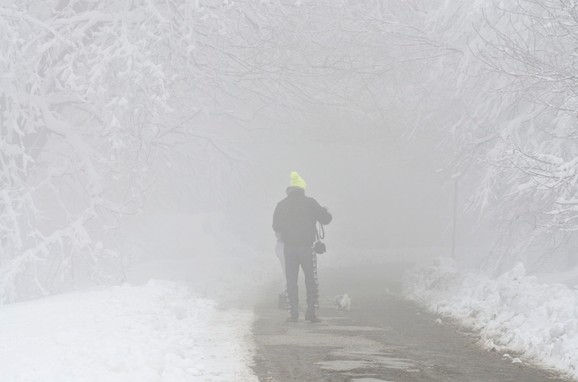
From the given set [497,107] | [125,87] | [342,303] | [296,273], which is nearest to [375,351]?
[296,273]

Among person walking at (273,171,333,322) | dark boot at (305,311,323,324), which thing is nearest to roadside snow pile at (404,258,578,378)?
dark boot at (305,311,323,324)

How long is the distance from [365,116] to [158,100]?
8.03 meters

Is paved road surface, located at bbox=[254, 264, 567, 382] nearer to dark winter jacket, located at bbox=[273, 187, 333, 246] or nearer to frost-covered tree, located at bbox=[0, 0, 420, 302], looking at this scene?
dark winter jacket, located at bbox=[273, 187, 333, 246]

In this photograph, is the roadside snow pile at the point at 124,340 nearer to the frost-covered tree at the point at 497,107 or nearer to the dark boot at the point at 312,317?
the dark boot at the point at 312,317

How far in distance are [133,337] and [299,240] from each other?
3801 millimetres

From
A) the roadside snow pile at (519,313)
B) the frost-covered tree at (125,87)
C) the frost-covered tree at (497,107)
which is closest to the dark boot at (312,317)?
the roadside snow pile at (519,313)

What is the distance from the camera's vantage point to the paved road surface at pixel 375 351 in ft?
26.3

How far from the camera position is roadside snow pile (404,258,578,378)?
29.6ft

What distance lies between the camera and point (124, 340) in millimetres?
9133

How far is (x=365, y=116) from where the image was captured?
72.7 feet

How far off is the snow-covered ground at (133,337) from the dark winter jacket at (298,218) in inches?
52.4

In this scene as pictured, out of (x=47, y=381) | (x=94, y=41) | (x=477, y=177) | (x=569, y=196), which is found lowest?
(x=47, y=381)

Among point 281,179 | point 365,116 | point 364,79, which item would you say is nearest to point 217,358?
point 364,79

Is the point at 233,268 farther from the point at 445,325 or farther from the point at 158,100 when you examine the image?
the point at 445,325
